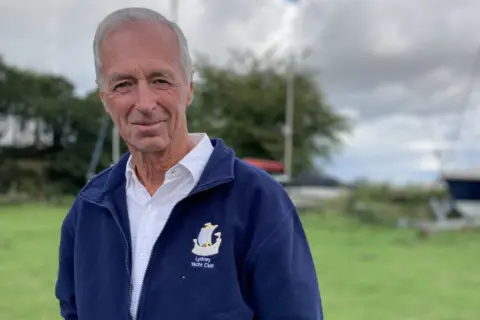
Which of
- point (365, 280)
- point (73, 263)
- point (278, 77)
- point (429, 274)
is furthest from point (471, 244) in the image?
point (278, 77)

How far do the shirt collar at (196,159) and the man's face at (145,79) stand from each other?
2.5 inches

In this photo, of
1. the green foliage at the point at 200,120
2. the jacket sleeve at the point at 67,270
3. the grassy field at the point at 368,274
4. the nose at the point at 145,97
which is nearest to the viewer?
the nose at the point at 145,97

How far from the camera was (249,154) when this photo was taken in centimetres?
2316

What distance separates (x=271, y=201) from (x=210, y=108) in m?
21.9

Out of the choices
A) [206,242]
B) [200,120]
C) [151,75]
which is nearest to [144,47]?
[151,75]

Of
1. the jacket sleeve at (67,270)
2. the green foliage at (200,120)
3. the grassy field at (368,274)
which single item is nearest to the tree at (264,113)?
the green foliage at (200,120)

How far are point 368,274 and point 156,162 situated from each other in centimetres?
547

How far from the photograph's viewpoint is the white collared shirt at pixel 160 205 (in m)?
1.16

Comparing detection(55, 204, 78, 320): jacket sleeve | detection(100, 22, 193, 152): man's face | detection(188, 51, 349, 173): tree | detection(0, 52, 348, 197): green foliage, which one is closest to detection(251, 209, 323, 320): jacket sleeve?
detection(100, 22, 193, 152): man's face

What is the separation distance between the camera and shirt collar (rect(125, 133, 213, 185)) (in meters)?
1.16

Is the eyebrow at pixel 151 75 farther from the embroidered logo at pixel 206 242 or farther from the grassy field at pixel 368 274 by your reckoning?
the grassy field at pixel 368 274

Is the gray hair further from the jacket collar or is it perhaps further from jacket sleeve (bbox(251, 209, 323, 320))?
jacket sleeve (bbox(251, 209, 323, 320))

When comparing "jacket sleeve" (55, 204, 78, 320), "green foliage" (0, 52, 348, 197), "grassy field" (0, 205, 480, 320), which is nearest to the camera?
"jacket sleeve" (55, 204, 78, 320)

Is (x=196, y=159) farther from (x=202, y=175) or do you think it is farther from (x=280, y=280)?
(x=280, y=280)
